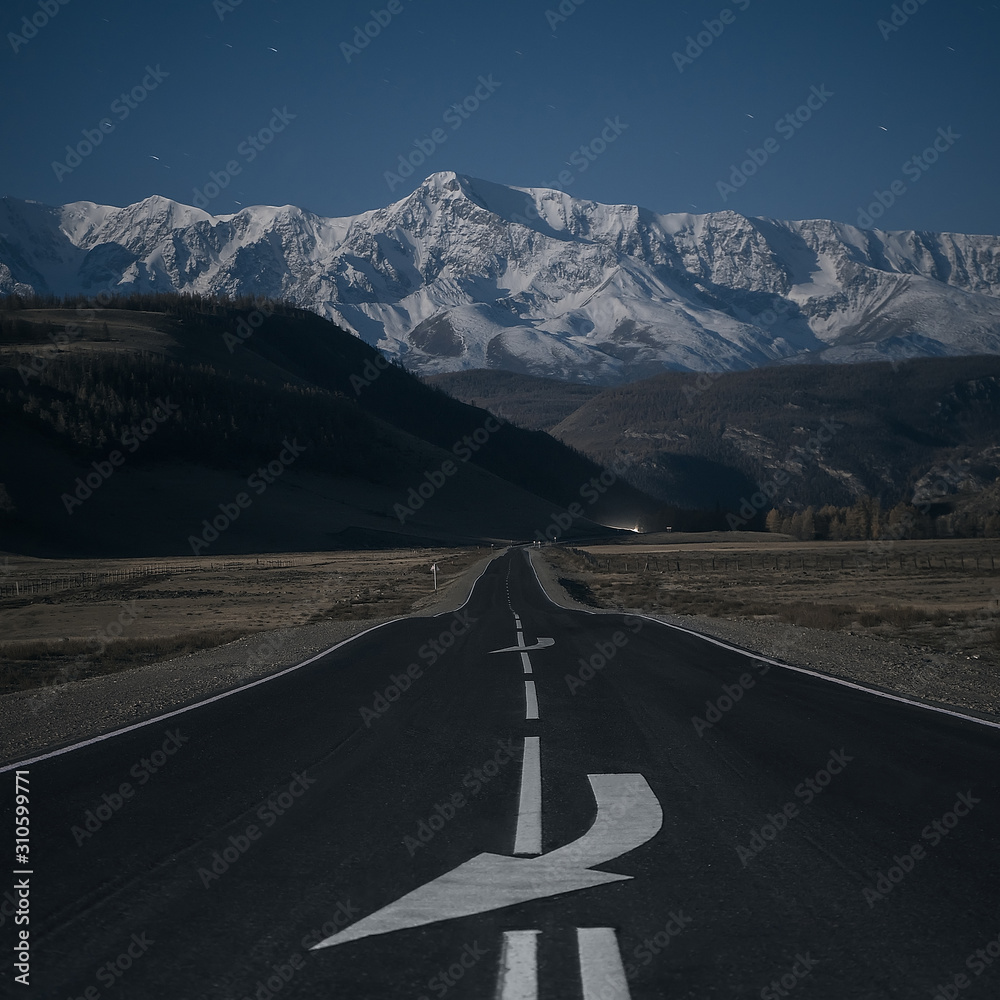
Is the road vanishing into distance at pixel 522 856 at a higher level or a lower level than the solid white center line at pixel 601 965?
lower

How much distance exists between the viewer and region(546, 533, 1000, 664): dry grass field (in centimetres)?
2430

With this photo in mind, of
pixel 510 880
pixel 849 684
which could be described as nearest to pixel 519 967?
pixel 510 880

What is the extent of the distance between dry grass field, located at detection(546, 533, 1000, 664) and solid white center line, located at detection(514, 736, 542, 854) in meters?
13.2

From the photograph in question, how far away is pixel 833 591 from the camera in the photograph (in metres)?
45.3

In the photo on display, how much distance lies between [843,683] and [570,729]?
5.13 meters

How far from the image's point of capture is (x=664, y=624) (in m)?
22.5

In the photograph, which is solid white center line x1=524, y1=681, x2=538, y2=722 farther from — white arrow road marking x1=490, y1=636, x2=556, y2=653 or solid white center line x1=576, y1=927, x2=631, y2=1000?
solid white center line x1=576, y1=927, x2=631, y2=1000

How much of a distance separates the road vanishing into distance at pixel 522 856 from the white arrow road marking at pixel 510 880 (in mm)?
19

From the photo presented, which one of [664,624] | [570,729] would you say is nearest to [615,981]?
[570,729]

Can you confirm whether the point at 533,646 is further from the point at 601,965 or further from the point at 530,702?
the point at 601,965

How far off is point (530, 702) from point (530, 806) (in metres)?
4.53

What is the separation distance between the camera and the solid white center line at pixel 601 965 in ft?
11.6

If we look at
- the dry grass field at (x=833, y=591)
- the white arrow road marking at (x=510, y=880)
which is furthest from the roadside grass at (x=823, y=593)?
the white arrow road marking at (x=510, y=880)

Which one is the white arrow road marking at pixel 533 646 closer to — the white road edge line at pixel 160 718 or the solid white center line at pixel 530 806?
the white road edge line at pixel 160 718
